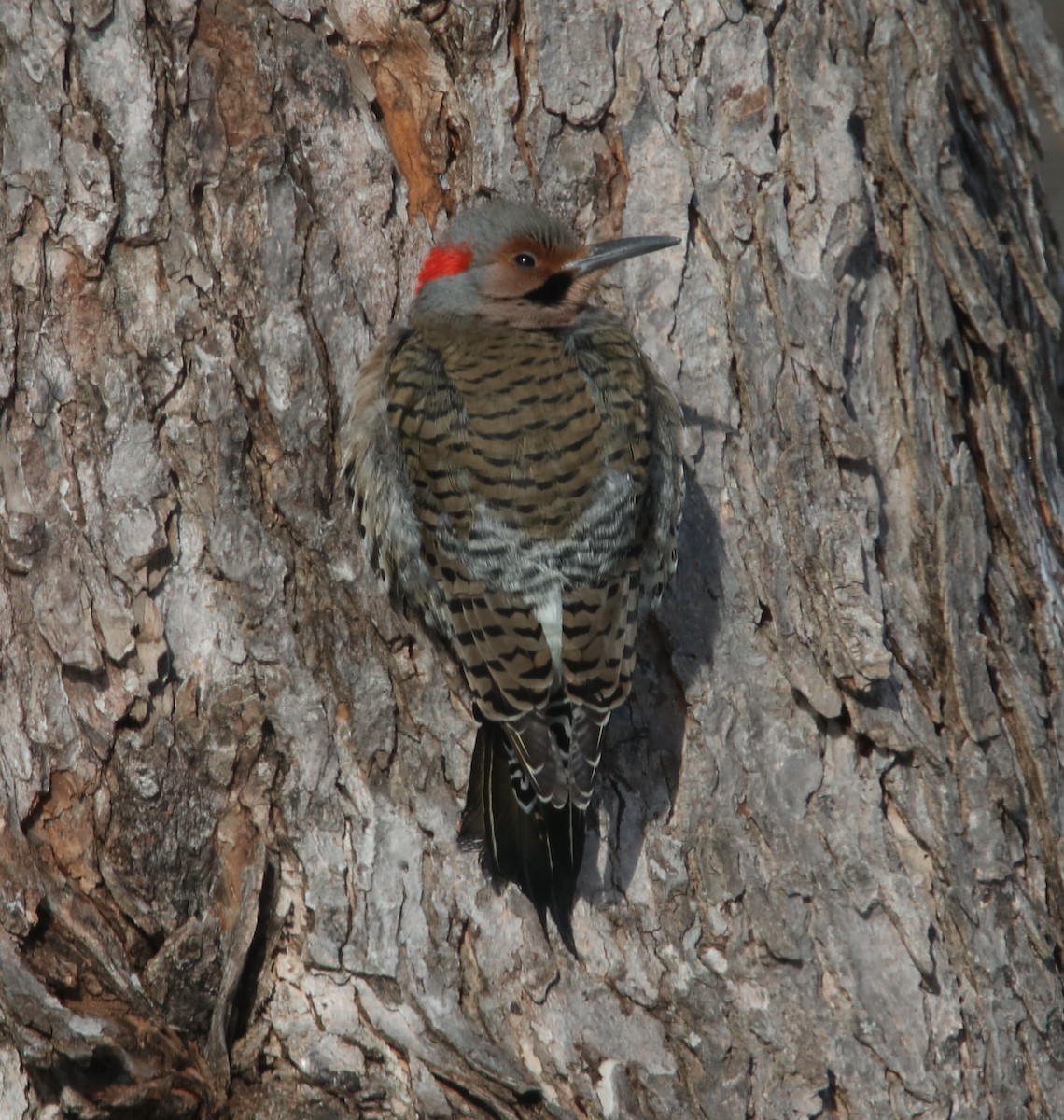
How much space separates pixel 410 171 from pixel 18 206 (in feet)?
2.99

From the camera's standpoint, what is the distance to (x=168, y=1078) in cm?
285

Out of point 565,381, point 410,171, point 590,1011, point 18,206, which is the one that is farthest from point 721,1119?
point 18,206

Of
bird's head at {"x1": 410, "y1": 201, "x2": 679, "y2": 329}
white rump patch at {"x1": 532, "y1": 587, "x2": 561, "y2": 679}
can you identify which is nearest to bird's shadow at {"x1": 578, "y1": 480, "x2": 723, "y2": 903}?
white rump patch at {"x1": 532, "y1": 587, "x2": 561, "y2": 679}

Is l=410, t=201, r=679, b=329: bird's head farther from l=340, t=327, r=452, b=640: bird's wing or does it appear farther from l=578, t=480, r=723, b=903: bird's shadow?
l=578, t=480, r=723, b=903: bird's shadow

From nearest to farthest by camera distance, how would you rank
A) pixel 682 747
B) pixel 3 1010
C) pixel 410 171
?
pixel 3 1010, pixel 682 747, pixel 410 171

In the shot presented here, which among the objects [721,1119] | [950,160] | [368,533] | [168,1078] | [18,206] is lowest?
[168,1078]

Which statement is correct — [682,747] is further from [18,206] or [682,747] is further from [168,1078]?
[18,206]

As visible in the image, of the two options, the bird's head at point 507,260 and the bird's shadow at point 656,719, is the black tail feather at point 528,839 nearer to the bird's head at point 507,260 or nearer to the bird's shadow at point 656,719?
the bird's shadow at point 656,719

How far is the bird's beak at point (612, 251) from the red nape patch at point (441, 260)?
0.83 feet

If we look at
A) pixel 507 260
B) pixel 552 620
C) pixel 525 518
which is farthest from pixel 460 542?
pixel 507 260

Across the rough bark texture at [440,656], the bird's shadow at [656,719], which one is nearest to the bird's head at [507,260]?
the rough bark texture at [440,656]

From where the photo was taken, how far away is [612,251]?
302cm

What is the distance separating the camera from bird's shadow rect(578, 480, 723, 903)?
9.57 feet

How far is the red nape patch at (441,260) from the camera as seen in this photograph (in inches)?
122
